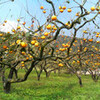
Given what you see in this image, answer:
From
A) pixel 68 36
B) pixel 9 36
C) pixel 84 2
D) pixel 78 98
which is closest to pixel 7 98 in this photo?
pixel 78 98

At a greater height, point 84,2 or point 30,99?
point 84,2

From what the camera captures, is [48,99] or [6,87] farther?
[6,87]

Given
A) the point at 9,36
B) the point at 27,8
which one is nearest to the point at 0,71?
the point at 27,8

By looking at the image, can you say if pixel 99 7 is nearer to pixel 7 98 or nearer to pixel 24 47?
pixel 24 47

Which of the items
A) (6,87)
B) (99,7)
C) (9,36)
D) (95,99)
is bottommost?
(95,99)

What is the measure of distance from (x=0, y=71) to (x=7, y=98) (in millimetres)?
1731

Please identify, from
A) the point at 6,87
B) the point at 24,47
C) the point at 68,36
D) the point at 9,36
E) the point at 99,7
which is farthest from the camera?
the point at 68,36

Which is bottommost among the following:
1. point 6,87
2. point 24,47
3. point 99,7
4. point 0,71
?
point 6,87

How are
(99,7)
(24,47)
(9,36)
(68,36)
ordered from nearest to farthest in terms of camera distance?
(24,47) < (9,36) < (99,7) < (68,36)

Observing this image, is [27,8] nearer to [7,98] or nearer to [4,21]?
[4,21]

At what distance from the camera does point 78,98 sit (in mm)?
6078

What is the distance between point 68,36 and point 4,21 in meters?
4.97

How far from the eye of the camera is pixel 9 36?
10.3 ft

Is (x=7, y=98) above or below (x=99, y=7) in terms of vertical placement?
below
